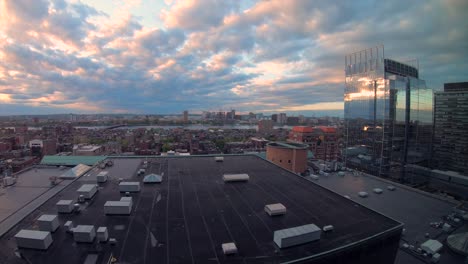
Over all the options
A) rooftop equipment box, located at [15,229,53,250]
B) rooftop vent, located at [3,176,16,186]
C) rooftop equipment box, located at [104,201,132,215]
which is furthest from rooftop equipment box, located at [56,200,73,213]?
rooftop vent, located at [3,176,16,186]

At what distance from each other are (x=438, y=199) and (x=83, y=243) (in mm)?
18320

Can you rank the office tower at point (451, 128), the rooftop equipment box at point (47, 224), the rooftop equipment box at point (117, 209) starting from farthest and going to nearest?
the office tower at point (451, 128) → the rooftop equipment box at point (117, 209) → the rooftop equipment box at point (47, 224)

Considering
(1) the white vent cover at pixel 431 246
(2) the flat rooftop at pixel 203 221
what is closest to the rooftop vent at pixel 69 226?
(2) the flat rooftop at pixel 203 221

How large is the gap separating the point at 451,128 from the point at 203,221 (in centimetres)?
3644

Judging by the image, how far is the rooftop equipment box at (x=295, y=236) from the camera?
17.9 feet

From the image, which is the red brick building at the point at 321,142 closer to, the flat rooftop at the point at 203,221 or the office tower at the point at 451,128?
the office tower at the point at 451,128

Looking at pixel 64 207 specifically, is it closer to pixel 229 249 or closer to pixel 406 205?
pixel 229 249

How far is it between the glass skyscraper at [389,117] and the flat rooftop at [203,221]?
1715cm

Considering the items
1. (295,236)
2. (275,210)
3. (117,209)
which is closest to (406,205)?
(275,210)

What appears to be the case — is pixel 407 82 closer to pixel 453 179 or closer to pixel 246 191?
pixel 453 179

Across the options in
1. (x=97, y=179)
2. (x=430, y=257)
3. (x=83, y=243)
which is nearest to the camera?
(x=83, y=243)

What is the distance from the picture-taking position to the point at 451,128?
27.5 meters

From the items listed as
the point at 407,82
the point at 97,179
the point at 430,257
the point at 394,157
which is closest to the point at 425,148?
the point at 394,157

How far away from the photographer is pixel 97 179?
10.2 m
